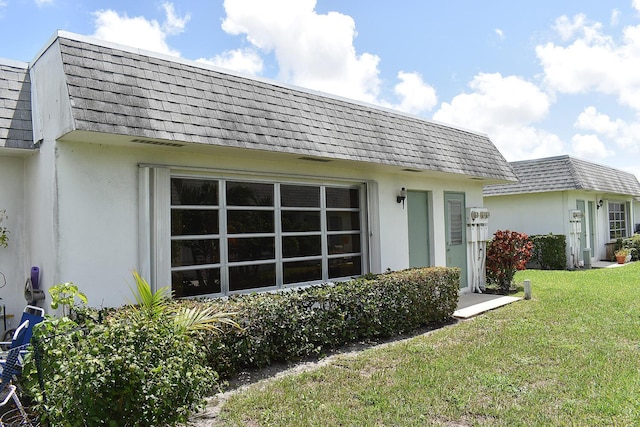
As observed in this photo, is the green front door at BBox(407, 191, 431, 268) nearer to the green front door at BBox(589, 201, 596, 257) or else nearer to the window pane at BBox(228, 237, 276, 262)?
the window pane at BBox(228, 237, 276, 262)

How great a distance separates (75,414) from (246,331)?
2264 millimetres

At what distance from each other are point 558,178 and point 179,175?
50.6 feet

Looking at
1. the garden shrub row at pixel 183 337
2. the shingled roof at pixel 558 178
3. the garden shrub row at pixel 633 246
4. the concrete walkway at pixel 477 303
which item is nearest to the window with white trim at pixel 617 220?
the garden shrub row at pixel 633 246

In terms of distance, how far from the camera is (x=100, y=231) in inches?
215

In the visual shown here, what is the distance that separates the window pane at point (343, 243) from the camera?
8188mm

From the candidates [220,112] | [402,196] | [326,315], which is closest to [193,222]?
[220,112]

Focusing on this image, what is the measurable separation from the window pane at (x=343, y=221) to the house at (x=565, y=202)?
A: 9562mm

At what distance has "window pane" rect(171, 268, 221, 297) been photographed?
20.3ft

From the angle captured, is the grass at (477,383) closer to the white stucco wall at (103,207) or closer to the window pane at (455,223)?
the white stucco wall at (103,207)

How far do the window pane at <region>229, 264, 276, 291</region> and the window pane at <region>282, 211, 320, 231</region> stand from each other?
2.44ft

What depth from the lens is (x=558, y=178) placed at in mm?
16953

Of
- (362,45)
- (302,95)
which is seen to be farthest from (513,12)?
(302,95)

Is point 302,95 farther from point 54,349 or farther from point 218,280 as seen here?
point 54,349

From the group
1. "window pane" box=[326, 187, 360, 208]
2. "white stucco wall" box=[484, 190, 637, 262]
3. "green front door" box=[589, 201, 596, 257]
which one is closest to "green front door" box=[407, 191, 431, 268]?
"window pane" box=[326, 187, 360, 208]
